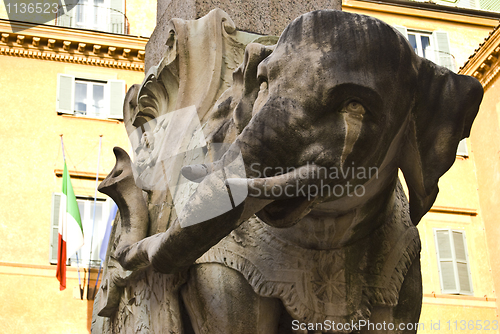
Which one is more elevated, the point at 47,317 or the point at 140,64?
the point at 140,64

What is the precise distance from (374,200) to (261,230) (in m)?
0.30

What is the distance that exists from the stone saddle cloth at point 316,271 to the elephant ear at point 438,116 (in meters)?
0.30

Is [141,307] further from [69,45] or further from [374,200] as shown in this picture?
[69,45]

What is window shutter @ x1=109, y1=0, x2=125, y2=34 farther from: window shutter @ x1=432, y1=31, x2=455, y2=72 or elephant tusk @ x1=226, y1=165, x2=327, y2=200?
elephant tusk @ x1=226, y1=165, x2=327, y2=200

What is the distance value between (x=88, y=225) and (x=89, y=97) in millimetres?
2726

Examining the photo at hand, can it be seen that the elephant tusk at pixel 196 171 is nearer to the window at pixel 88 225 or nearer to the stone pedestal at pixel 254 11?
the stone pedestal at pixel 254 11

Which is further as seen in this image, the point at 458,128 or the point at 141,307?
the point at 141,307

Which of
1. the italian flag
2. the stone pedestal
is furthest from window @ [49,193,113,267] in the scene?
the stone pedestal

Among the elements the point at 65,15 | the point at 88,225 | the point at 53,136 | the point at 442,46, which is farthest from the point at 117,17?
the point at 442,46

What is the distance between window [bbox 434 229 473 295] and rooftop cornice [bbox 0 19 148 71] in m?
6.60

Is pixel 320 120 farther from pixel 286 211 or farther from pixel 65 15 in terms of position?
pixel 65 15

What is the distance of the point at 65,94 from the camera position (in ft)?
49.9

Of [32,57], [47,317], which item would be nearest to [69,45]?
[32,57]

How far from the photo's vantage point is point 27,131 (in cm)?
1477
